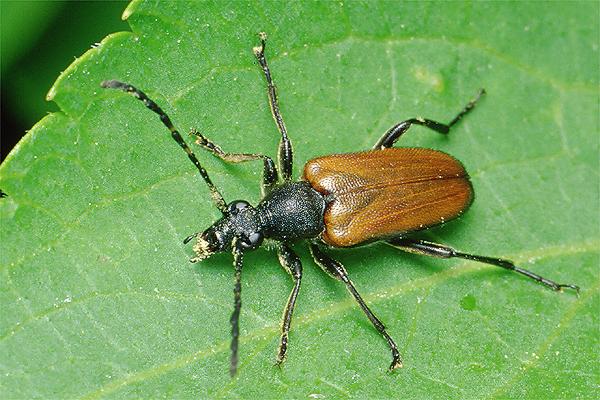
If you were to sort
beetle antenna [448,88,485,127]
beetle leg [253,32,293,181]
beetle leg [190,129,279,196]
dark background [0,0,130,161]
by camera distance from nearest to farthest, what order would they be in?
beetle leg [190,129,279,196] → beetle leg [253,32,293,181] → beetle antenna [448,88,485,127] → dark background [0,0,130,161]

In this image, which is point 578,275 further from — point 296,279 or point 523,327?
point 296,279

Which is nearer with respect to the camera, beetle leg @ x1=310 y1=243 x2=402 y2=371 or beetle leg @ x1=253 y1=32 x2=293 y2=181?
beetle leg @ x1=310 y1=243 x2=402 y2=371

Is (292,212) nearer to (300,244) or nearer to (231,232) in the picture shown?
(300,244)

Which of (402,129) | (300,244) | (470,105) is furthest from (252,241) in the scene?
(470,105)

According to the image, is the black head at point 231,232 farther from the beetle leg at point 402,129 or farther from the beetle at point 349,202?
the beetle leg at point 402,129

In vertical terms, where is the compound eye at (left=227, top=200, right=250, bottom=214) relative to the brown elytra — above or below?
above

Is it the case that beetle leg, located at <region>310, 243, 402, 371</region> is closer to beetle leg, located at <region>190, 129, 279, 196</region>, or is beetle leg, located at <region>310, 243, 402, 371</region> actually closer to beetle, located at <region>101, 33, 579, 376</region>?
beetle, located at <region>101, 33, 579, 376</region>

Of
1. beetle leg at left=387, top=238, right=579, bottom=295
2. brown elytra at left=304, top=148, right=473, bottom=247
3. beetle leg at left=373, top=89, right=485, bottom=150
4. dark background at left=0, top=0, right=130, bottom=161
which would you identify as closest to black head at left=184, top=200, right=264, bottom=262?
brown elytra at left=304, top=148, right=473, bottom=247

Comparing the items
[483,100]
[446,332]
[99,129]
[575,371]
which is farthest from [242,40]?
[575,371]

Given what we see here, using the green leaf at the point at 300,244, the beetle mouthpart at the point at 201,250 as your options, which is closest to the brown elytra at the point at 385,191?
the green leaf at the point at 300,244
